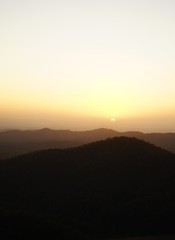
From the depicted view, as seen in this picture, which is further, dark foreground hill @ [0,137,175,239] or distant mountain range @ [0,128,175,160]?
distant mountain range @ [0,128,175,160]

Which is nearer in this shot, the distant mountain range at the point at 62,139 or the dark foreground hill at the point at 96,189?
the dark foreground hill at the point at 96,189

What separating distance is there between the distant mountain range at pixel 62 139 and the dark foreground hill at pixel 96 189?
200ft

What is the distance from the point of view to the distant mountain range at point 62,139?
122500mm

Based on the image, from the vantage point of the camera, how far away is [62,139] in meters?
159

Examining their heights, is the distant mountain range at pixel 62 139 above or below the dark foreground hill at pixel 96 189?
above

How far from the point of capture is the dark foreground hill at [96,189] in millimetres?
27438

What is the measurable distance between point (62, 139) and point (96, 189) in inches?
4780

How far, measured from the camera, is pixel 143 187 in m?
37.5

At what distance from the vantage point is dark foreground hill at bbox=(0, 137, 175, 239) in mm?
27438

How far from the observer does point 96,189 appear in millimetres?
37969

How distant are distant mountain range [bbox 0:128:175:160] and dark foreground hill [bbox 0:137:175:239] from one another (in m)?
60.9

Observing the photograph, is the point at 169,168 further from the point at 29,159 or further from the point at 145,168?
the point at 29,159

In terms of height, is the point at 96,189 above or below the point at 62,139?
below

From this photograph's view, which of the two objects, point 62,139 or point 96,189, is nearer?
point 96,189
